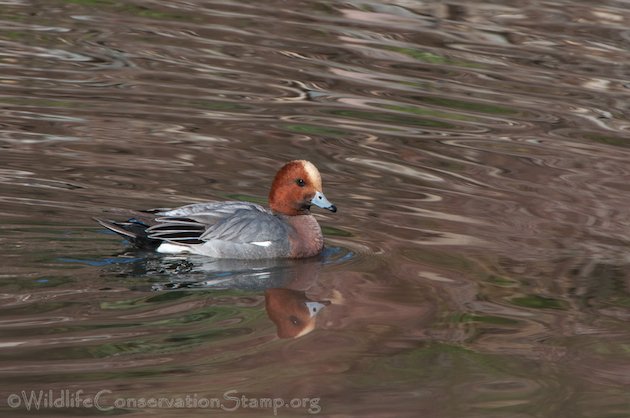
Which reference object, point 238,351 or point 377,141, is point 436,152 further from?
point 238,351

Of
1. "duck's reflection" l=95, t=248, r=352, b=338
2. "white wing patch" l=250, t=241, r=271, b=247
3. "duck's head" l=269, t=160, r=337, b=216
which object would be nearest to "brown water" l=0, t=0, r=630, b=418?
"duck's reflection" l=95, t=248, r=352, b=338

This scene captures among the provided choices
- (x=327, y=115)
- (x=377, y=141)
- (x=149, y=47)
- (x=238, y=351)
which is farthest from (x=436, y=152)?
(x=238, y=351)

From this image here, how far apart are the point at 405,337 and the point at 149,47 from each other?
7205 millimetres

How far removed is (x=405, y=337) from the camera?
684 centimetres

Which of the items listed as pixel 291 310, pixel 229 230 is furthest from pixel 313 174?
pixel 291 310

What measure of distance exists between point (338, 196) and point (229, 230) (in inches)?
60.7

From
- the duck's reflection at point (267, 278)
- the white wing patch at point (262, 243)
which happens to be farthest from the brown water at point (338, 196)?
the white wing patch at point (262, 243)

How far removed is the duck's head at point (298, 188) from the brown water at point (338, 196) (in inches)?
12.6

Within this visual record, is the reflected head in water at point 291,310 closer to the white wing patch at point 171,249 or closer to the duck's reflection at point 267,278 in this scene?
the duck's reflection at point 267,278

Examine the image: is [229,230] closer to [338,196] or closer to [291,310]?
[291,310]

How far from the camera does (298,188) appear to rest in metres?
8.46

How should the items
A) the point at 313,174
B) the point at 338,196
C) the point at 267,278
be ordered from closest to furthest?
the point at 267,278 < the point at 313,174 < the point at 338,196

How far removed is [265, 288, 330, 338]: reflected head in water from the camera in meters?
6.91

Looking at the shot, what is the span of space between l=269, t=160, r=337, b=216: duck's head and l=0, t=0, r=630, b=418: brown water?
1.05ft
